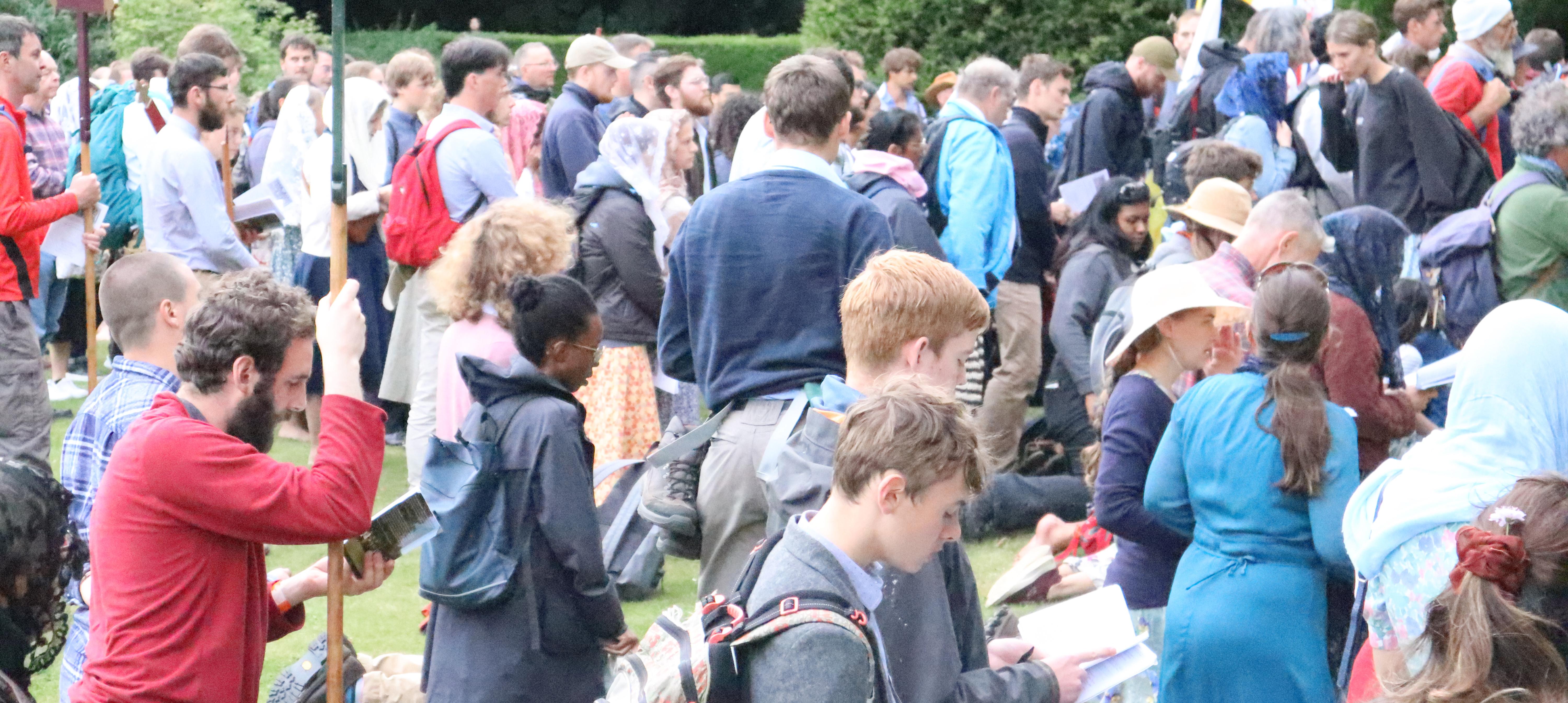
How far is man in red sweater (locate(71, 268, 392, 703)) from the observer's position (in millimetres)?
2988

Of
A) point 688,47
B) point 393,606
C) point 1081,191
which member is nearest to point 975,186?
point 1081,191

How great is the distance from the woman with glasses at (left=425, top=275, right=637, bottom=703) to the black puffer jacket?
9.74 ft

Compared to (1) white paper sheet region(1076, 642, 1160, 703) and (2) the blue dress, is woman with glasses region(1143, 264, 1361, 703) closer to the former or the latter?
(2) the blue dress

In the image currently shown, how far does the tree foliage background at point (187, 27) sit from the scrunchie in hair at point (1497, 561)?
16187mm

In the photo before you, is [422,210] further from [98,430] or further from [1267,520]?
[1267,520]

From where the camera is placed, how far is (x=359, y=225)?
8.45 meters

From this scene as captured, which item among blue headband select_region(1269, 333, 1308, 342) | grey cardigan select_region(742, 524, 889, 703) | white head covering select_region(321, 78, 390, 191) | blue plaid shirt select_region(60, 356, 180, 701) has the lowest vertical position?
white head covering select_region(321, 78, 390, 191)

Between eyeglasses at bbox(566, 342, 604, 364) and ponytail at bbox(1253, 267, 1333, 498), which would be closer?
ponytail at bbox(1253, 267, 1333, 498)

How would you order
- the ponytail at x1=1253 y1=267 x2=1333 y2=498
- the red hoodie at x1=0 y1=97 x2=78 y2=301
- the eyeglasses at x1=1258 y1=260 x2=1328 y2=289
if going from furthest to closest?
the red hoodie at x1=0 y1=97 x2=78 y2=301, the eyeglasses at x1=1258 y1=260 x2=1328 y2=289, the ponytail at x1=1253 y1=267 x2=1333 y2=498

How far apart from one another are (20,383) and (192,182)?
1.38 metres

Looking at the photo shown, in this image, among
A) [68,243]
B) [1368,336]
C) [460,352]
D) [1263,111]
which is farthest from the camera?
[1263,111]

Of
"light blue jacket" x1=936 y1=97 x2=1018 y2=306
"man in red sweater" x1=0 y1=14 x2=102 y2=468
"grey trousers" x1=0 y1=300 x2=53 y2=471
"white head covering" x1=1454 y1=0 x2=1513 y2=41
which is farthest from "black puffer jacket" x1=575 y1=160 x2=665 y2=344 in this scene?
"white head covering" x1=1454 y1=0 x2=1513 y2=41

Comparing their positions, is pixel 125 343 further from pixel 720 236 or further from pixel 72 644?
pixel 720 236

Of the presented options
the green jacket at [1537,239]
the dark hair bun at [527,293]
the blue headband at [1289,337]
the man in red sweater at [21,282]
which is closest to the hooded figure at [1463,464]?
the blue headband at [1289,337]
